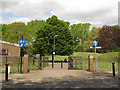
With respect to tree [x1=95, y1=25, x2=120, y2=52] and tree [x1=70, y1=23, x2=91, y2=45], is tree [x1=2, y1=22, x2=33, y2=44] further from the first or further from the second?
tree [x1=70, y1=23, x2=91, y2=45]

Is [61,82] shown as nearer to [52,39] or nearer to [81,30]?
[52,39]

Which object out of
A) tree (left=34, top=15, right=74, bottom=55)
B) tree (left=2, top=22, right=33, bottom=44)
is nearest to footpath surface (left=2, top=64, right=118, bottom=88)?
tree (left=34, top=15, right=74, bottom=55)

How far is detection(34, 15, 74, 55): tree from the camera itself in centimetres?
3053

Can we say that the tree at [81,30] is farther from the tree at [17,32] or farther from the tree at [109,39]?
the tree at [109,39]

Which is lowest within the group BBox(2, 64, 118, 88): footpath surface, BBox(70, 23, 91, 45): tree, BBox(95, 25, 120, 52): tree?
BBox(2, 64, 118, 88): footpath surface

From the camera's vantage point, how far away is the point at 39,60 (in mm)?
15516

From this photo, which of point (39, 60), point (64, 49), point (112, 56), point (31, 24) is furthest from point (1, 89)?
point (31, 24)

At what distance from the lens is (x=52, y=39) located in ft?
103

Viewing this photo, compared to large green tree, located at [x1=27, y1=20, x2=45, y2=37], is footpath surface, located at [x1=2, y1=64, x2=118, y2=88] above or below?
below

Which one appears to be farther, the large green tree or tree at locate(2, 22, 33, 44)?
the large green tree

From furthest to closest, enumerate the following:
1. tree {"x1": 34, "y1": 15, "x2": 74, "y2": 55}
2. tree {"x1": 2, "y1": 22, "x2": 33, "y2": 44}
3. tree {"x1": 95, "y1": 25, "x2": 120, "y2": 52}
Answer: tree {"x1": 2, "y1": 22, "x2": 33, "y2": 44}, tree {"x1": 34, "y1": 15, "x2": 74, "y2": 55}, tree {"x1": 95, "y1": 25, "x2": 120, "y2": 52}

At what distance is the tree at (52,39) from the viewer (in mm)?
30531

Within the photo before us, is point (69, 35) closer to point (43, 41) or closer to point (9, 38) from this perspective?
point (43, 41)

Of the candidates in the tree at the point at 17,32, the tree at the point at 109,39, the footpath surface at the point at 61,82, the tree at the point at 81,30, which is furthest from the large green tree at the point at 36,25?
the footpath surface at the point at 61,82
